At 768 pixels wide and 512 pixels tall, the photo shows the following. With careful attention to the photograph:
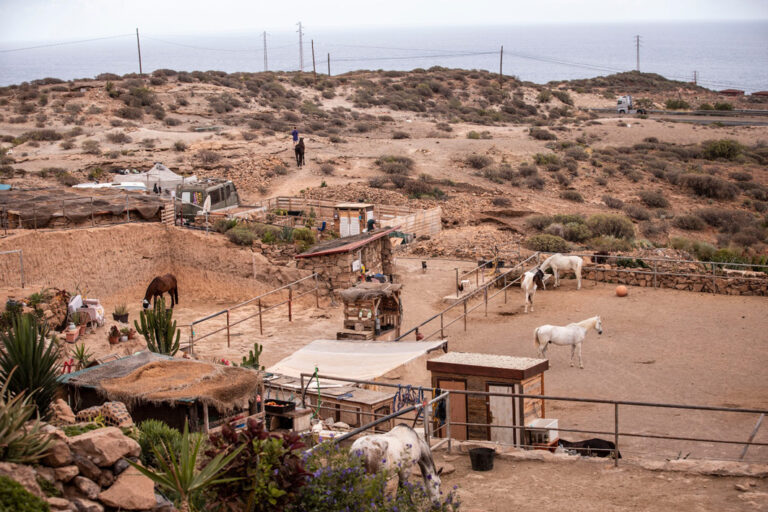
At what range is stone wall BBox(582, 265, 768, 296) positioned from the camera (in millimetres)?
26719

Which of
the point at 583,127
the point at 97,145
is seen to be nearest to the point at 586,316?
the point at 97,145

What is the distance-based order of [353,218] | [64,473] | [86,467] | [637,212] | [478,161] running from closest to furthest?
[64,473]
[86,467]
[353,218]
[637,212]
[478,161]

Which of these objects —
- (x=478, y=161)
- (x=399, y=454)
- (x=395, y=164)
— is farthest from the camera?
(x=478, y=161)

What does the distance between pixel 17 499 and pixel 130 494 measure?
3.68 ft

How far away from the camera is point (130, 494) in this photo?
761 cm

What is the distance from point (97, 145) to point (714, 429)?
1561 inches

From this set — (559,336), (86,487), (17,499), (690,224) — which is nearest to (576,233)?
(690,224)

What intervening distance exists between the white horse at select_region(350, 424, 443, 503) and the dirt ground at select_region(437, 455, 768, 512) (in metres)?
0.81

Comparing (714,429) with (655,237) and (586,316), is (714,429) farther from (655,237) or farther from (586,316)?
(655,237)

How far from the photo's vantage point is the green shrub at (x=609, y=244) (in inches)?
1273

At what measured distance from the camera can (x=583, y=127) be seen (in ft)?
219

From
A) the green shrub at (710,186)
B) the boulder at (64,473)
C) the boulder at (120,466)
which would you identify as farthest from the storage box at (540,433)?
the green shrub at (710,186)

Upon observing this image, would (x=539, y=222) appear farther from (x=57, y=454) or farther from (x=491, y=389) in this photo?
(x=57, y=454)

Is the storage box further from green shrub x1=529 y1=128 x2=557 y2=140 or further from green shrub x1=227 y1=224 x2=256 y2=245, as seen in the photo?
green shrub x1=529 y1=128 x2=557 y2=140
